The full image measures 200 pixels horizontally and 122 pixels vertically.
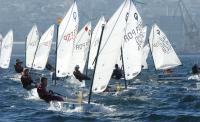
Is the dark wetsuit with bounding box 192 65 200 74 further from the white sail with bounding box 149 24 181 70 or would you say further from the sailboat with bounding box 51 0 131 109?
the sailboat with bounding box 51 0 131 109

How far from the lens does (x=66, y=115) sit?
105ft

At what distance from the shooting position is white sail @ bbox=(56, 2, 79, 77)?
49.2 m

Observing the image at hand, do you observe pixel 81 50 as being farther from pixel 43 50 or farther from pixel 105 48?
pixel 105 48

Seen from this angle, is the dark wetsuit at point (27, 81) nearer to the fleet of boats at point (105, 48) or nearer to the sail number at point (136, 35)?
the fleet of boats at point (105, 48)

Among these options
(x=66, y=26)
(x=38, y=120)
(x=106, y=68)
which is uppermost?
(x=66, y=26)

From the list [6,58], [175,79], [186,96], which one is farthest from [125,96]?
[6,58]

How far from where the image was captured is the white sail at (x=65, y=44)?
49.2 meters

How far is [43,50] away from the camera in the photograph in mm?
66062

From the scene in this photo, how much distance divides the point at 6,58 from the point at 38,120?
5424cm

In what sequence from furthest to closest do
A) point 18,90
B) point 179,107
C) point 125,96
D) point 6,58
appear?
point 6,58 → point 18,90 → point 125,96 → point 179,107

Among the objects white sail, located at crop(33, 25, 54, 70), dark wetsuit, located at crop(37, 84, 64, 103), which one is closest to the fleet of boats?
white sail, located at crop(33, 25, 54, 70)

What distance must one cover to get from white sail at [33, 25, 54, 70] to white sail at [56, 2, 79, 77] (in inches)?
613

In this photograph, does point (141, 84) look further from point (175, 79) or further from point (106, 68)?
point (106, 68)

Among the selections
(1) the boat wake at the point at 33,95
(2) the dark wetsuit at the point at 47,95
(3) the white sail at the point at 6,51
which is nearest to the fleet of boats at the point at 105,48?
(2) the dark wetsuit at the point at 47,95
